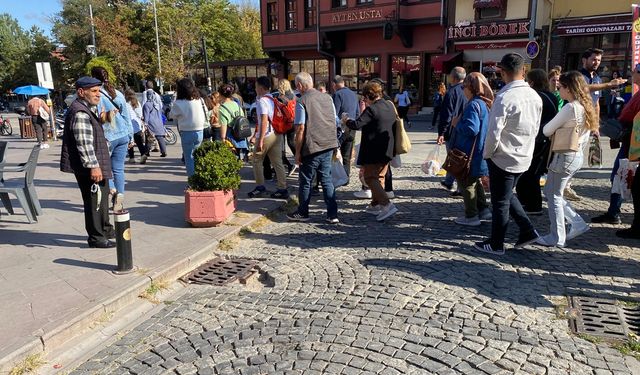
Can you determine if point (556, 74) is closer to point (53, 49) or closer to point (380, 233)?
point (380, 233)

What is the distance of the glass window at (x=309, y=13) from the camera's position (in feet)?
91.2


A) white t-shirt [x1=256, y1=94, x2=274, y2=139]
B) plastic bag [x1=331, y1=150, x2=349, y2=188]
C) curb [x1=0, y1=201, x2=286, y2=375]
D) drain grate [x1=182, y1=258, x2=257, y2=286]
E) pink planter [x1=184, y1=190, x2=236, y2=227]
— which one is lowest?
drain grate [x1=182, y1=258, x2=257, y2=286]

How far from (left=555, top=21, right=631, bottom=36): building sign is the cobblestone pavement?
15.6 meters

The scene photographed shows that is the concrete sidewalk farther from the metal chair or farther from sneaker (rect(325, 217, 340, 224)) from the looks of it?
sneaker (rect(325, 217, 340, 224))

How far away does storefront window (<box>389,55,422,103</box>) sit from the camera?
24953mm

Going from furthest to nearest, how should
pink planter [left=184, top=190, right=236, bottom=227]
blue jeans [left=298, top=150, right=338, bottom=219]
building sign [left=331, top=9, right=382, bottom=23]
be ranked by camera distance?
1. building sign [left=331, top=9, right=382, bottom=23]
2. blue jeans [left=298, top=150, right=338, bottom=219]
3. pink planter [left=184, top=190, right=236, bottom=227]

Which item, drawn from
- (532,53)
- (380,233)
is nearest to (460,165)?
(380,233)

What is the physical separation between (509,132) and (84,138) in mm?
4241

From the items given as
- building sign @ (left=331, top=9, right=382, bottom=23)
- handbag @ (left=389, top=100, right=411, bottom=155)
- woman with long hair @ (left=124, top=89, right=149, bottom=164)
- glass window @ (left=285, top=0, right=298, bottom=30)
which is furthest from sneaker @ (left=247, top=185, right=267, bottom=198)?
glass window @ (left=285, top=0, right=298, bottom=30)

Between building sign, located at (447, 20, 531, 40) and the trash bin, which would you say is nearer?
the trash bin

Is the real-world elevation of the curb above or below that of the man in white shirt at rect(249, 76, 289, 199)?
below

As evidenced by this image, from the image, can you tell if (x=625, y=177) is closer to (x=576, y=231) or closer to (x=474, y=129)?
(x=576, y=231)

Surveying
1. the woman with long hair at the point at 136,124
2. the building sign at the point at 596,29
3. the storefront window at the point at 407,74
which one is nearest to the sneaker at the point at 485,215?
the woman with long hair at the point at 136,124

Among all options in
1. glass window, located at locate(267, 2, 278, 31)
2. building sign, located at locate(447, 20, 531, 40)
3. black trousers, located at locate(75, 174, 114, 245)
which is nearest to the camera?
black trousers, located at locate(75, 174, 114, 245)
